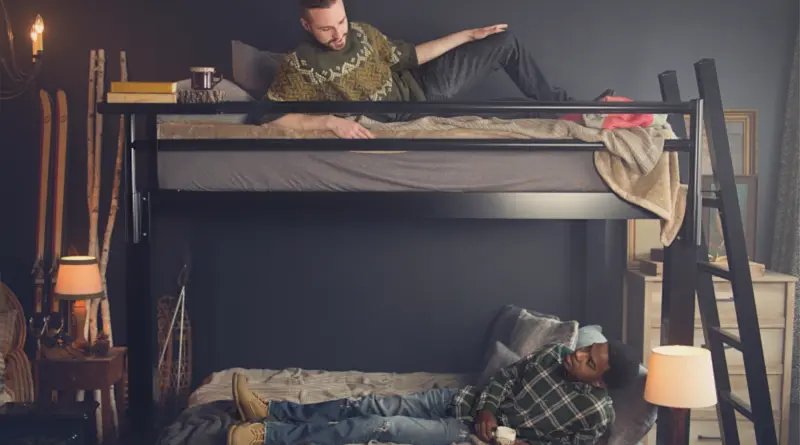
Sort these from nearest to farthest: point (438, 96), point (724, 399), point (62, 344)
A: 1. point (724, 399)
2. point (438, 96)
3. point (62, 344)

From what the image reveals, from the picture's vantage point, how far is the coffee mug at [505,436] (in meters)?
3.23

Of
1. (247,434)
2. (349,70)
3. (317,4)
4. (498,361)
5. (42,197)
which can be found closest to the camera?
(247,434)

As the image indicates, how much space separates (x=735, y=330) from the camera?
4.28m

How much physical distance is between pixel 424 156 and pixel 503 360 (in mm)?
1025

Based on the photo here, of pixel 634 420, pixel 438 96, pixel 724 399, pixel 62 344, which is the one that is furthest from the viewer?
pixel 62 344

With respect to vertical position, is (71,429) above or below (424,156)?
below

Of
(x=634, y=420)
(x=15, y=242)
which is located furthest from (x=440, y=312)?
(x=15, y=242)

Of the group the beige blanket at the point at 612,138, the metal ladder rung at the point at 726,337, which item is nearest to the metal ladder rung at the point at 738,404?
the metal ladder rung at the point at 726,337

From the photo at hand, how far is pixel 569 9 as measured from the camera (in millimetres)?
4633

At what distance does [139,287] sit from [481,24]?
7.51 feet

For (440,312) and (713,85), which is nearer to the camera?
(713,85)

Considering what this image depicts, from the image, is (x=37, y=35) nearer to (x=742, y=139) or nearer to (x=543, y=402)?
(x=543, y=402)

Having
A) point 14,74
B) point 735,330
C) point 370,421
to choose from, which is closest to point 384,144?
point 370,421

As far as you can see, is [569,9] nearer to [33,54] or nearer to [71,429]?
[33,54]
